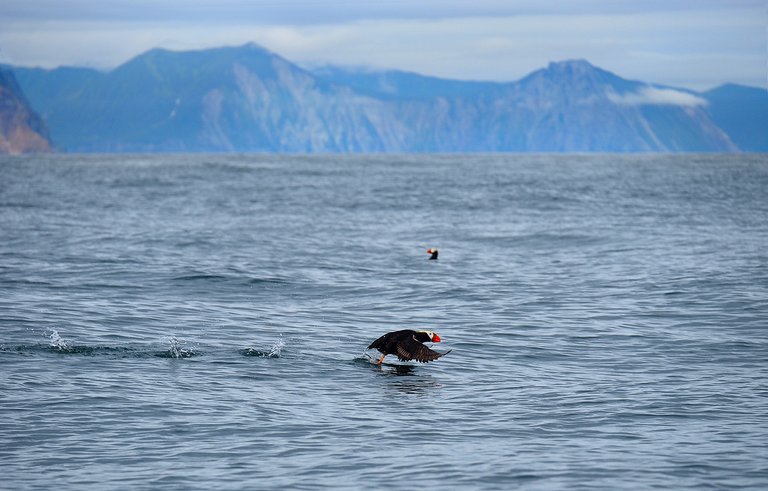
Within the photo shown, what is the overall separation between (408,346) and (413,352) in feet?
0.60

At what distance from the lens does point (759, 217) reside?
61094 millimetres

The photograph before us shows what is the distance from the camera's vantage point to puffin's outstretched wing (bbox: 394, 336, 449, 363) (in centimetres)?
1964

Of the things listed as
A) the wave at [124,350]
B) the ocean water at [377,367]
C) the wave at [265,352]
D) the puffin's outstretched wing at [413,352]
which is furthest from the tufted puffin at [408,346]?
the wave at [124,350]

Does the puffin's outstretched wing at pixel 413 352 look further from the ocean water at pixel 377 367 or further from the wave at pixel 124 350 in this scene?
the wave at pixel 124 350

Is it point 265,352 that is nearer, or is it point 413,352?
point 413,352

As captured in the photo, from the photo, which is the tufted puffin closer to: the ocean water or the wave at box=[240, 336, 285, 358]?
the ocean water

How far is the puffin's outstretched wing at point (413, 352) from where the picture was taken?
19.6 meters

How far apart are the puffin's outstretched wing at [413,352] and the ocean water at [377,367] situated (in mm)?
315

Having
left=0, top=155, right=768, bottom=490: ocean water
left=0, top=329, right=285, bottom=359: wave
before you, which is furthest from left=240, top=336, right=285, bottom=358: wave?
left=0, top=155, right=768, bottom=490: ocean water

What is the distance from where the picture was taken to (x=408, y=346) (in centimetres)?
1983

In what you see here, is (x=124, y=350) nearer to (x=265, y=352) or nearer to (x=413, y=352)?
(x=265, y=352)

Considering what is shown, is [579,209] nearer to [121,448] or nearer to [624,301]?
[624,301]

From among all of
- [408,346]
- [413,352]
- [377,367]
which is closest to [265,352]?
[377,367]

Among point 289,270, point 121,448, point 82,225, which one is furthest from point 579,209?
point 121,448
